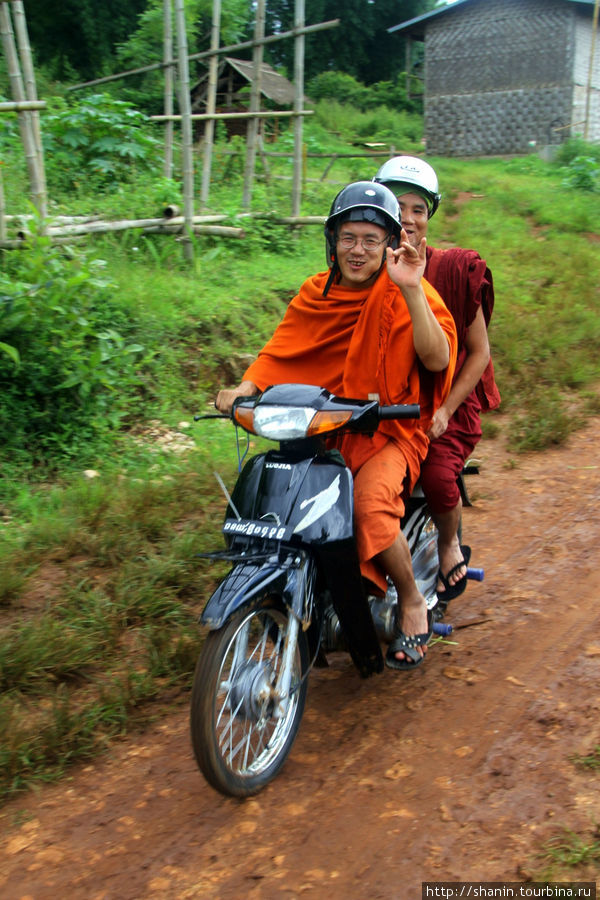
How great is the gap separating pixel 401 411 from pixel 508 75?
22.1 metres

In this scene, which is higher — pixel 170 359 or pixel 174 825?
pixel 170 359

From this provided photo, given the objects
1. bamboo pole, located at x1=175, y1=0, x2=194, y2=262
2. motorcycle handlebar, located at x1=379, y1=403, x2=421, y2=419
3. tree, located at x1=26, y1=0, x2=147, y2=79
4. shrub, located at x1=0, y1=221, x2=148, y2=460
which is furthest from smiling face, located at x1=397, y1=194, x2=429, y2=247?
tree, located at x1=26, y1=0, x2=147, y2=79

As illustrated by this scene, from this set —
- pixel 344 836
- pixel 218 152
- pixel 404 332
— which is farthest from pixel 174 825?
pixel 218 152

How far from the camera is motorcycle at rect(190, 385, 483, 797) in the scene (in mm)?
2629

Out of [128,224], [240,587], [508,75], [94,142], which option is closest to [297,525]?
[240,587]

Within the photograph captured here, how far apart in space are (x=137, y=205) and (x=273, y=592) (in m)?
6.38

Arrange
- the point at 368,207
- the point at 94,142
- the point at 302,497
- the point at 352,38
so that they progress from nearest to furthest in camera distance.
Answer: the point at 302,497, the point at 368,207, the point at 94,142, the point at 352,38

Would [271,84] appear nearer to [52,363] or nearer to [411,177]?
[52,363]

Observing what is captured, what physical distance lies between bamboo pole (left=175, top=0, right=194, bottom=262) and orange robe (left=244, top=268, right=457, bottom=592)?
455 centimetres

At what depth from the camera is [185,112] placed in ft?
24.4

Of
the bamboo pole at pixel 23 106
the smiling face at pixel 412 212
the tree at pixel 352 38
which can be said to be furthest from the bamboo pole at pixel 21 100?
the tree at pixel 352 38

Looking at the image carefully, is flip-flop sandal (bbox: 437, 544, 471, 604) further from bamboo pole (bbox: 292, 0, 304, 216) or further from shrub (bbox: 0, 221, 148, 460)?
bamboo pole (bbox: 292, 0, 304, 216)

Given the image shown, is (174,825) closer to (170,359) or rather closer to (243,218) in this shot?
(170,359)

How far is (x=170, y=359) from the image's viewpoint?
6.09 metres
